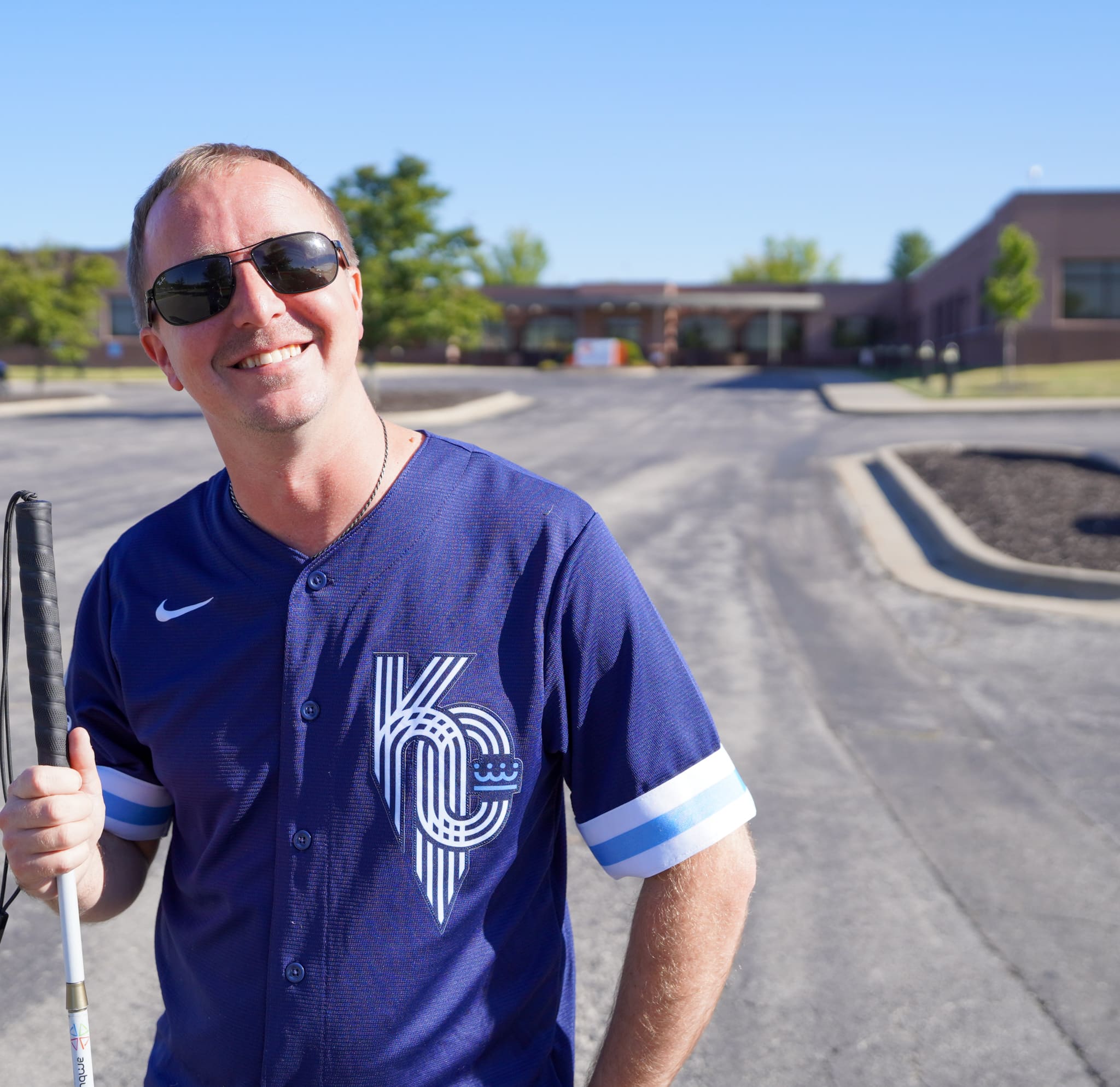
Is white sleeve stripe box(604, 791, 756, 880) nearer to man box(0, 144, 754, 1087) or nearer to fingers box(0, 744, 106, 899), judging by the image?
man box(0, 144, 754, 1087)

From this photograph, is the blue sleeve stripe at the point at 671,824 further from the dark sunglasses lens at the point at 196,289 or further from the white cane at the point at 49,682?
the dark sunglasses lens at the point at 196,289

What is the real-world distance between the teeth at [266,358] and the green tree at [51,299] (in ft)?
125

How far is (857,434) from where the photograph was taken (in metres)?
22.6

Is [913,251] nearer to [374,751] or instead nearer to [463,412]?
[463,412]

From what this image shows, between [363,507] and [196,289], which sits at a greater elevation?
[196,289]

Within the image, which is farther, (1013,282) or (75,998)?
(1013,282)

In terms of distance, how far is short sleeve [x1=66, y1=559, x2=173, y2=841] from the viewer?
2016 millimetres

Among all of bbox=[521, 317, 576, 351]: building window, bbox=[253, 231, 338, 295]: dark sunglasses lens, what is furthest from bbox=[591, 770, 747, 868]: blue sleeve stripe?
bbox=[521, 317, 576, 351]: building window

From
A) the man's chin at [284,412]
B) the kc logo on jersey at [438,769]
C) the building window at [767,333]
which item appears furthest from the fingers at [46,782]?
the building window at [767,333]

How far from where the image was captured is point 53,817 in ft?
5.56

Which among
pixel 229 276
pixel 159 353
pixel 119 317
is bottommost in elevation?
pixel 159 353

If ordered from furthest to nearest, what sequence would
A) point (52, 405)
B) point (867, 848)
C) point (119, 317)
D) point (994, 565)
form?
point (119, 317) → point (52, 405) → point (994, 565) → point (867, 848)

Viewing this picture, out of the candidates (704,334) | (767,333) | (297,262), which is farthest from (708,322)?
(297,262)

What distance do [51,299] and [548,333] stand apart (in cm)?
3403
